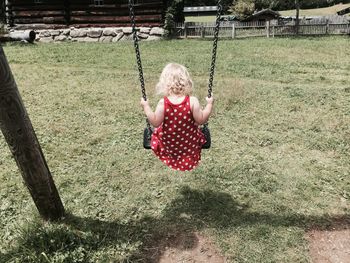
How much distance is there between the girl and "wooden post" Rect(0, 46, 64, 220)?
122 centimetres

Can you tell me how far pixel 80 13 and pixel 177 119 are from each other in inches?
754

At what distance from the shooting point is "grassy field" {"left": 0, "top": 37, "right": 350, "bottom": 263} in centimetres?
428


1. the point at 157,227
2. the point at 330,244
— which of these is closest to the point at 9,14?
the point at 157,227

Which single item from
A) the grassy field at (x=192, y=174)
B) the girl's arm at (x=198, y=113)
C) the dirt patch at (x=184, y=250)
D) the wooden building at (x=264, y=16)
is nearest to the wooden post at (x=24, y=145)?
the grassy field at (x=192, y=174)

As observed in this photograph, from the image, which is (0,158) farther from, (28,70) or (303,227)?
(28,70)

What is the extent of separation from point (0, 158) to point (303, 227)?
4847 millimetres

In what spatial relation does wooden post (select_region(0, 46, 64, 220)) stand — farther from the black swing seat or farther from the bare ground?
the bare ground

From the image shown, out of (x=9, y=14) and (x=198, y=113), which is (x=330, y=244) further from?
(x=9, y=14)

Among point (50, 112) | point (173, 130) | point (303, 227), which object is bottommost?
point (303, 227)

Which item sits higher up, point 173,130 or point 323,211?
point 173,130

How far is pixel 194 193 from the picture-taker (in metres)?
5.31

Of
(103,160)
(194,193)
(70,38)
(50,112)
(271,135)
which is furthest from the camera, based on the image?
(70,38)

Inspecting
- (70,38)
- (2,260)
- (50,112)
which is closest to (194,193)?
(2,260)

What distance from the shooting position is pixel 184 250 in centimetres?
424
